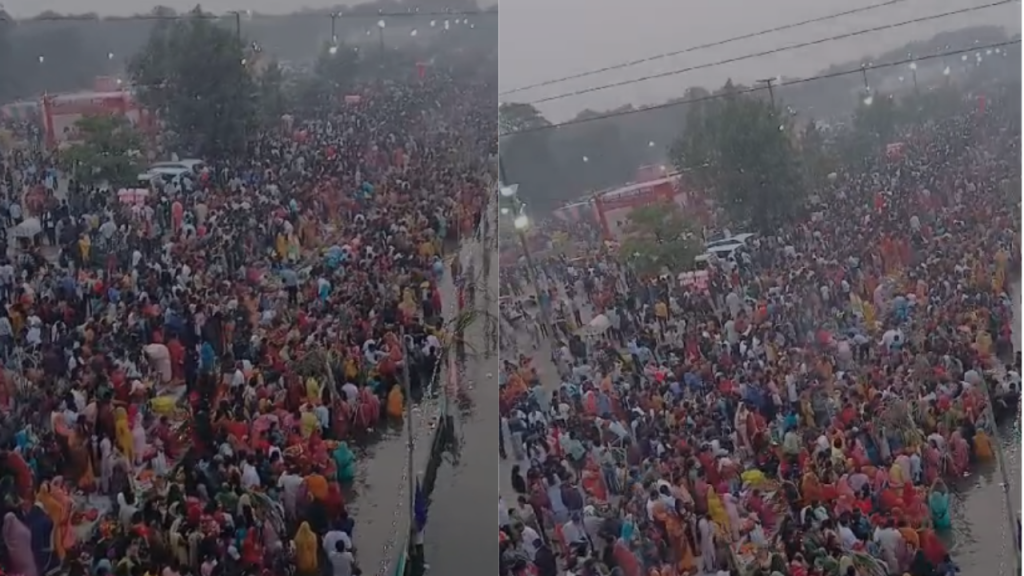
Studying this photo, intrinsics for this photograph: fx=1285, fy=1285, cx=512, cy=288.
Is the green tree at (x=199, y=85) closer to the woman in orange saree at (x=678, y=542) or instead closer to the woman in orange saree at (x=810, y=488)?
the woman in orange saree at (x=678, y=542)

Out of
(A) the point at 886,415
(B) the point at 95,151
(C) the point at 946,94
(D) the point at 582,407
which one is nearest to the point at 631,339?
(D) the point at 582,407

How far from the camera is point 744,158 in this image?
4465 millimetres

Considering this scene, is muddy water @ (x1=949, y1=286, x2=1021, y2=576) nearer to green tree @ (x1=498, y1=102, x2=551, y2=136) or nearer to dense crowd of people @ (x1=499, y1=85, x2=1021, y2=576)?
dense crowd of people @ (x1=499, y1=85, x2=1021, y2=576)

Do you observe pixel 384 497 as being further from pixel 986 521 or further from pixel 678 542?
pixel 986 521

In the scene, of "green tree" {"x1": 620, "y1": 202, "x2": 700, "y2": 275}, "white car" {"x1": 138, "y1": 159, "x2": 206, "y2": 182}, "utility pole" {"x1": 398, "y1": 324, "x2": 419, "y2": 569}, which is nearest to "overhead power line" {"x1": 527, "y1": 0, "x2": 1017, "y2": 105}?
"green tree" {"x1": 620, "y1": 202, "x2": 700, "y2": 275}

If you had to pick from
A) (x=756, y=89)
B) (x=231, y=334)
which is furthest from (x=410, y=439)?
(x=756, y=89)

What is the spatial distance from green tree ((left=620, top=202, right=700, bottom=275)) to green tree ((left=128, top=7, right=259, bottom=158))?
1344 mm

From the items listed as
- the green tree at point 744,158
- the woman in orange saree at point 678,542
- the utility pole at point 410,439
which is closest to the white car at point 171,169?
the utility pole at point 410,439

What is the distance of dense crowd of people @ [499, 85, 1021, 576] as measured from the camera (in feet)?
14.3

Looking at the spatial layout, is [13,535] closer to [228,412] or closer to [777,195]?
[228,412]

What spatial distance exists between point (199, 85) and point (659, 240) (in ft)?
5.37

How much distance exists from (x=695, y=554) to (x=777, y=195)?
1.27m

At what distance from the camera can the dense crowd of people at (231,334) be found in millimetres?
3857

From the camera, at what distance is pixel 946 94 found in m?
4.34
